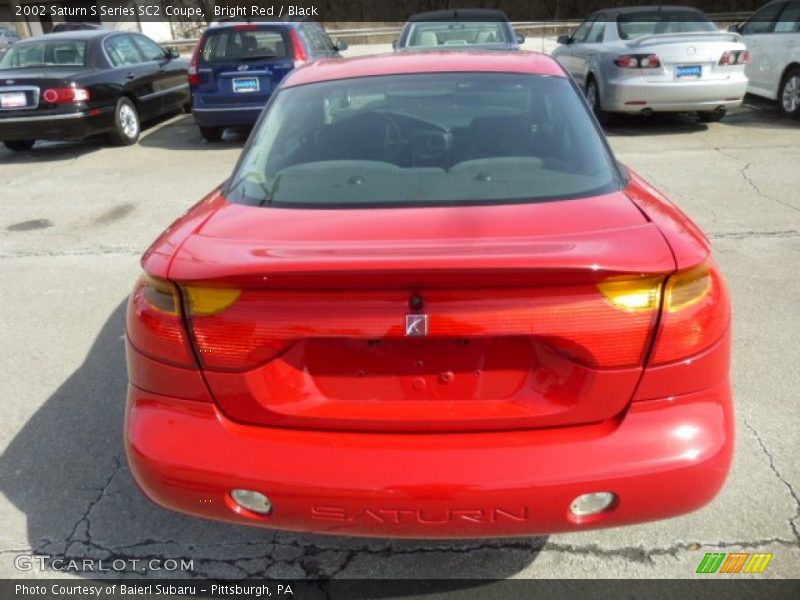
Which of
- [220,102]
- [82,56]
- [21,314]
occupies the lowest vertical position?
[21,314]

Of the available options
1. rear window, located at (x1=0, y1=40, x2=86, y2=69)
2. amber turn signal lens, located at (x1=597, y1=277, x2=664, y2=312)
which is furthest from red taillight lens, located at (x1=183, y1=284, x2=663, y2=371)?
rear window, located at (x1=0, y1=40, x2=86, y2=69)

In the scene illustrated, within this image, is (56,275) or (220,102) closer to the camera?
(56,275)

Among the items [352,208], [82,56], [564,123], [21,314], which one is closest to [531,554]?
[352,208]

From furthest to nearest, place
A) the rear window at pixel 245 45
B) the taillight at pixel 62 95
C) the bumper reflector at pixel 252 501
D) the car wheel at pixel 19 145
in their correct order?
the car wheel at pixel 19 145
the rear window at pixel 245 45
the taillight at pixel 62 95
the bumper reflector at pixel 252 501

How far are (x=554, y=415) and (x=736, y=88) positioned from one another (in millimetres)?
8836

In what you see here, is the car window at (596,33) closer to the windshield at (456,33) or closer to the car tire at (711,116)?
the windshield at (456,33)

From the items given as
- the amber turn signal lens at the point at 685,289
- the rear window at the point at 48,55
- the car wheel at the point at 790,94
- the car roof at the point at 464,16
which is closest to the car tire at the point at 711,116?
the car wheel at the point at 790,94

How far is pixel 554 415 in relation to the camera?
6.11 feet

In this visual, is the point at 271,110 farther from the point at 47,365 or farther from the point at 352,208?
the point at 47,365

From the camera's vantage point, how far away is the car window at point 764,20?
10.7 meters

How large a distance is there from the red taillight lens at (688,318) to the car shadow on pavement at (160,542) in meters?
0.98

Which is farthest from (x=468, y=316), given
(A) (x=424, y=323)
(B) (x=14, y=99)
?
(B) (x=14, y=99)

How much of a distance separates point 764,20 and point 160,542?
12174 mm

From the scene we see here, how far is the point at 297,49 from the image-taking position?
9.58 metres
